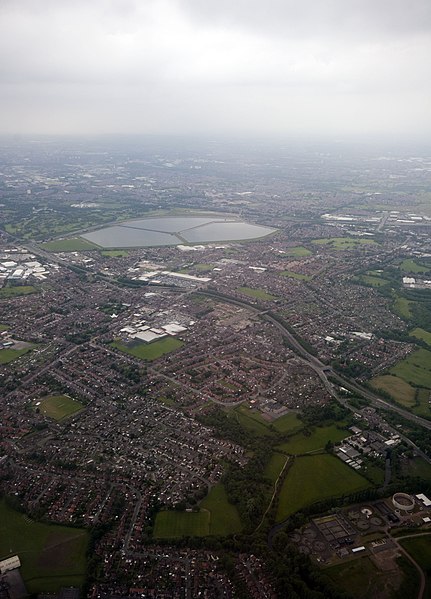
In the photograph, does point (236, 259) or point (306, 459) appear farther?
point (236, 259)

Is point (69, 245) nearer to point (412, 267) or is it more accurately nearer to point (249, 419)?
point (412, 267)

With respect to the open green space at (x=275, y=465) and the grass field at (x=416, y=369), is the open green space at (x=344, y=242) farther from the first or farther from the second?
the open green space at (x=275, y=465)

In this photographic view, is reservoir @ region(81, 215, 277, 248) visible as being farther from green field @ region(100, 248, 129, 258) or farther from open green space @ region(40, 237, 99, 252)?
green field @ region(100, 248, 129, 258)

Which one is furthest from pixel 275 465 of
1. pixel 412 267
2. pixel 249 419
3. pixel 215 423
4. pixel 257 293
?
pixel 412 267

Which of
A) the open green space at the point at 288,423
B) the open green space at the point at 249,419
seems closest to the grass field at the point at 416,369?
the open green space at the point at 288,423

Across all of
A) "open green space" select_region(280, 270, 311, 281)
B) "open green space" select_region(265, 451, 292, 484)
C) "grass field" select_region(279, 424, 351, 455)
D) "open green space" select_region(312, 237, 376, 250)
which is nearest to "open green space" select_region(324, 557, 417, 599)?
"open green space" select_region(265, 451, 292, 484)

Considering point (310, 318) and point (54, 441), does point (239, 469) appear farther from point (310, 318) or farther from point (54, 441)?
point (310, 318)

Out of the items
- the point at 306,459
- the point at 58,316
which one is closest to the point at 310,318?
the point at 306,459
